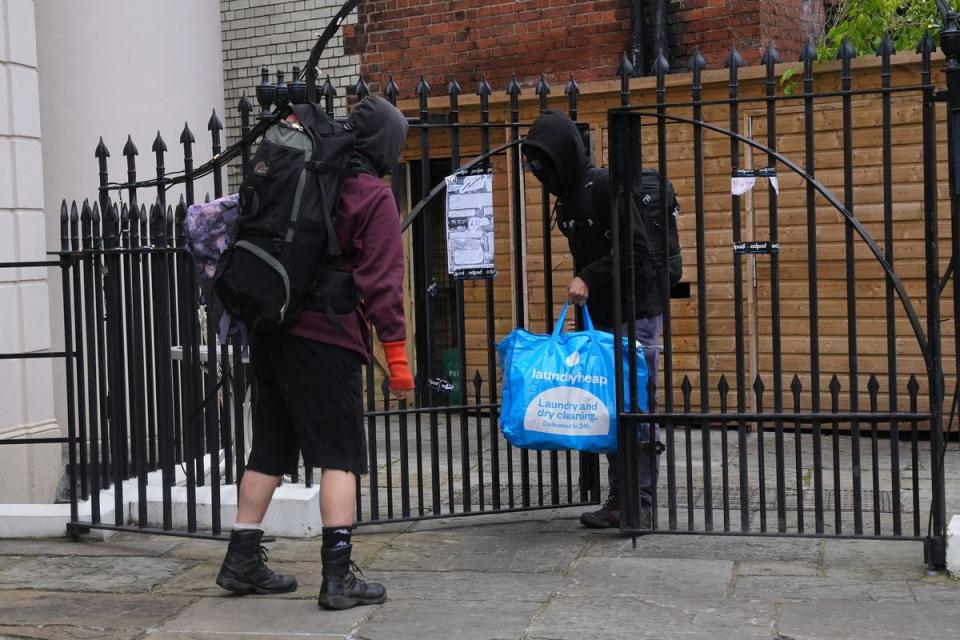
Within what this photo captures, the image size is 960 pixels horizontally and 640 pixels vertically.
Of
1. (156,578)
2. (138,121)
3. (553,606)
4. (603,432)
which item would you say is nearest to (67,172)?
(138,121)

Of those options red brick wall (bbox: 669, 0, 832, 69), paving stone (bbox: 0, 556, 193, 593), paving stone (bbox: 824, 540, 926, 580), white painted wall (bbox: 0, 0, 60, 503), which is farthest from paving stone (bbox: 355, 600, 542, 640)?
red brick wall (bbox: 669, 0, 832, 69)

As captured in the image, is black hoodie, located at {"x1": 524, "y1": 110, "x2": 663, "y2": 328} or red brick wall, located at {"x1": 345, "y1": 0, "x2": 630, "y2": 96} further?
red brick wall, located at {"x1": 345, "y1": 0, "x2": 630, "y2": 96}

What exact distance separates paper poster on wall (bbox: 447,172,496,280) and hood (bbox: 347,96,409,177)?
1104 millimetres

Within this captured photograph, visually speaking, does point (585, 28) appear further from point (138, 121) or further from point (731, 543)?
point (731, 543)

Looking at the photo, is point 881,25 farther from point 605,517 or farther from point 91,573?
point 91,573

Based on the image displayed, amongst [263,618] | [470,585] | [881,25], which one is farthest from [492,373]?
[881,25]

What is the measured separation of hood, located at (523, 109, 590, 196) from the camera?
6.02m

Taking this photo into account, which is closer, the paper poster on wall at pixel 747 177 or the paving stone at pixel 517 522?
the paper poster on wall at pixel 747 177

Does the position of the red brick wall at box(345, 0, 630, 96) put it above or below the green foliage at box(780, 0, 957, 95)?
above

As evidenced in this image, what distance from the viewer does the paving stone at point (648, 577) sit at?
5227mm

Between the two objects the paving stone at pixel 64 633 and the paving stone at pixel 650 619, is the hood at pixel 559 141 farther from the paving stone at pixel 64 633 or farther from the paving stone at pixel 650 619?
the paving stone at pixel 64 633

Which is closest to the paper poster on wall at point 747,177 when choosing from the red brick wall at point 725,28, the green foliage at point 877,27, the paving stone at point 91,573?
the paving stone at point 91,573

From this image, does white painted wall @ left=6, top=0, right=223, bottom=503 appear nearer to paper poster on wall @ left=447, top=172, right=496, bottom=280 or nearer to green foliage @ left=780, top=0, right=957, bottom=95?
paper poster on wall @ left=447, top=172, right=496, bottom=280

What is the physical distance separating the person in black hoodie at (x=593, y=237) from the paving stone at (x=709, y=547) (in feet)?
0.42
